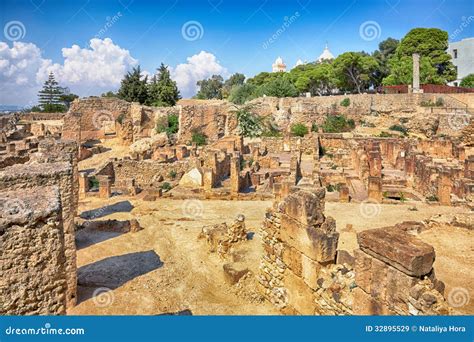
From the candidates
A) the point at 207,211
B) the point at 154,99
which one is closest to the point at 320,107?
the point at 154,99

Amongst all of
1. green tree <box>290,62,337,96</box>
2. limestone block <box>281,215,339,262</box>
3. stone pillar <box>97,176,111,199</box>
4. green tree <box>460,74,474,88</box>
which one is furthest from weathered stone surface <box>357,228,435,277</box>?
green tree <box>290,62,337,96</box>

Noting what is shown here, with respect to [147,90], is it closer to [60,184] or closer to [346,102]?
[346,102]

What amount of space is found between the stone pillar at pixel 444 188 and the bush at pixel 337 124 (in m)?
18.6

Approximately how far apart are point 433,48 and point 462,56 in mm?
3430

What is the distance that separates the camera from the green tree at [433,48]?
43.6 m

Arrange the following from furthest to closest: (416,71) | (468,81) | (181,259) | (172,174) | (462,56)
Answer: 1. (462,56)
2. (468,81)
3. (416,71)
4. (172,174)
5. (181,259)

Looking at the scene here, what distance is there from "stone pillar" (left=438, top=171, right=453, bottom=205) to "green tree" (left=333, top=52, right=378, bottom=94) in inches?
1278

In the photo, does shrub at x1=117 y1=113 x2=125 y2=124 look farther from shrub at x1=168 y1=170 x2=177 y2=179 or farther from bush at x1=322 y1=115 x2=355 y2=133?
bush at x1=322 y1=115 x2=355 y2=133

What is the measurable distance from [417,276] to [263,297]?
358cm

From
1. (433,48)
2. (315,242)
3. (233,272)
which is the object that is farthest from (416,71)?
(315,242)

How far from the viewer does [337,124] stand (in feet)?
109

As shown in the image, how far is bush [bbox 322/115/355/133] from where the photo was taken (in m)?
33.0

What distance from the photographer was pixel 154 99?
131ft

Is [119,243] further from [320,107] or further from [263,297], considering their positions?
[320,107]
